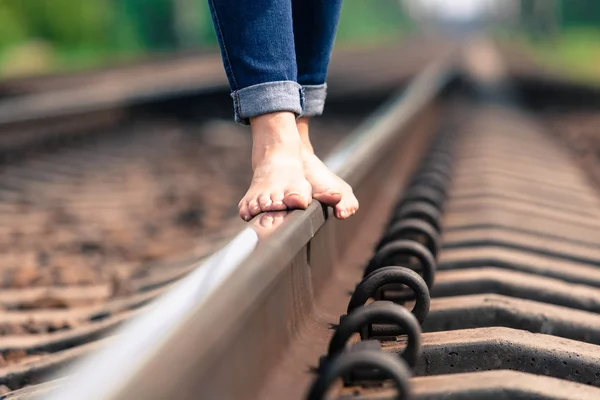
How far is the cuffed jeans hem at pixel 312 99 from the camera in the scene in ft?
8.27

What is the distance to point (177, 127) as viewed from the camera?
8320mm

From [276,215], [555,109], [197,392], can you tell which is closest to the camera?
[197,392]

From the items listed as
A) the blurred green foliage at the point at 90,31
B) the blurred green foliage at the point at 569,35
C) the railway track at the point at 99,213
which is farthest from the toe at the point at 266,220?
the blurred green foliage at the point at 90,31

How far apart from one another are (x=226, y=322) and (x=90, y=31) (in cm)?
2396

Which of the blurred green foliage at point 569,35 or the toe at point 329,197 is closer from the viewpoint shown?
the toe at point 329,197

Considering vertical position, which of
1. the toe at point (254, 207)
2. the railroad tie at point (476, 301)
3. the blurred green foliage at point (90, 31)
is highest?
the toe at point (254, 207)

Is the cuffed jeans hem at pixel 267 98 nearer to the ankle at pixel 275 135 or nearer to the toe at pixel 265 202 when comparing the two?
the ankle at pixel 275 135

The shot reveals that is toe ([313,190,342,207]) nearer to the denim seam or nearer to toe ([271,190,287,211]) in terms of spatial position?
toe ([271,190,287,211])

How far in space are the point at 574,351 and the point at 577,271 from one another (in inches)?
34.0

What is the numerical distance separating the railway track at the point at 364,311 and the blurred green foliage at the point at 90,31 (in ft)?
54.4

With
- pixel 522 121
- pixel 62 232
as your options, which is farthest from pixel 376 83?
pixel 62 232

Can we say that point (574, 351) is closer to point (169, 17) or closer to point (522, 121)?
point (522, 121)

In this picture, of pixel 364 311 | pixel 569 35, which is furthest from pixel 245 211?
pixel 569 35

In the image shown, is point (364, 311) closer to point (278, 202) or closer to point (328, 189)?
point (278, 202)
